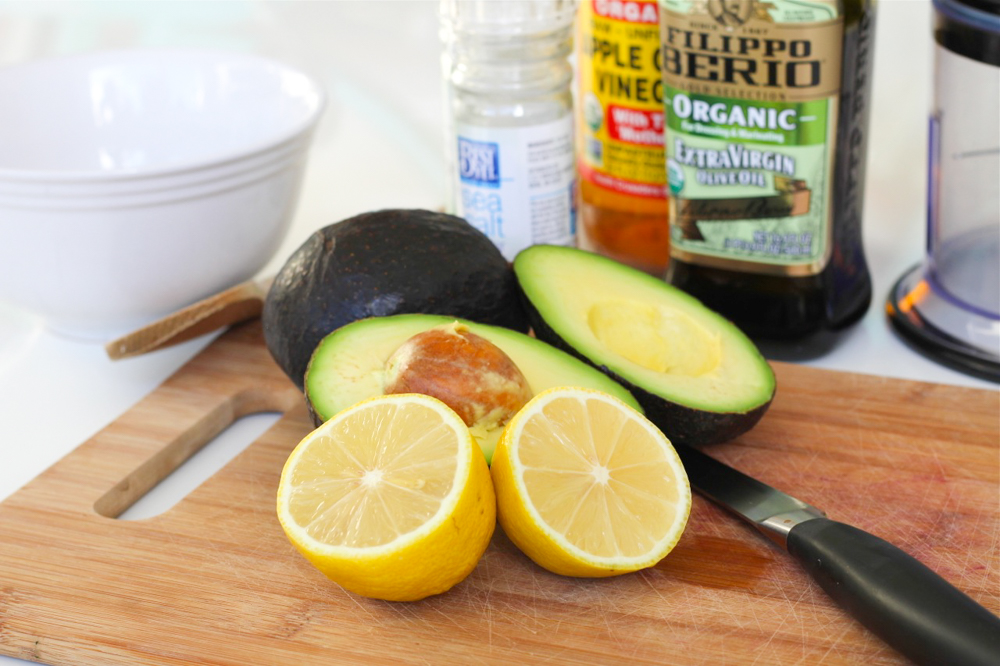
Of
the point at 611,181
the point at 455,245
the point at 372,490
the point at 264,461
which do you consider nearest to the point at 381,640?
the point at 372,490

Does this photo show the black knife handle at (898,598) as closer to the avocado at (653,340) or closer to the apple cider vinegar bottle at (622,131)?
the avocado at (653,340)

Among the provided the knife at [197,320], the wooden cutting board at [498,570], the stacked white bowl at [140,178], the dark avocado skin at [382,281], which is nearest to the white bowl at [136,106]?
the stacked white bowl at [140,178]

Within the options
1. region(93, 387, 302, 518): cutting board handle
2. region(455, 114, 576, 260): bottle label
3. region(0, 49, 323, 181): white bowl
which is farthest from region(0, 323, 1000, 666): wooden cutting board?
region(0, 49, 323, 181): white bowl

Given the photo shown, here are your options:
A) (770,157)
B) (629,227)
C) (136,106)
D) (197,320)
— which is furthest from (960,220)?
(136,106)

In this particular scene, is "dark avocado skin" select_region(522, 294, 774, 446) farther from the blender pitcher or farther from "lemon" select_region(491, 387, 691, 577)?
the blender pitcher

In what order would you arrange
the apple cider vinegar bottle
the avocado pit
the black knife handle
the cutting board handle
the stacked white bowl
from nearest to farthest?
the black knife handle < the avocado pit < the cutting board handle < the stacked white bowl < the apple cider vinegar bottle

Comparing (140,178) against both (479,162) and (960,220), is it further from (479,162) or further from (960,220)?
(960,220)
